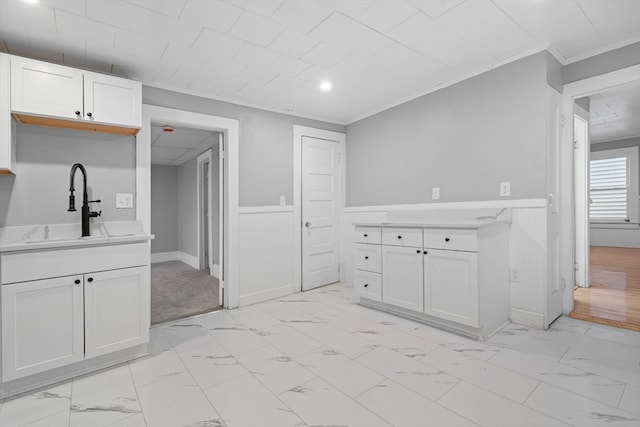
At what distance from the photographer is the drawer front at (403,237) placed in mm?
2768

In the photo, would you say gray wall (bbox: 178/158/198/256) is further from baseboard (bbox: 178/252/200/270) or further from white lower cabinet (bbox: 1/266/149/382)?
white lower cabinet (bbox: 1/266/149/382)

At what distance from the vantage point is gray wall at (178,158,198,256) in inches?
240

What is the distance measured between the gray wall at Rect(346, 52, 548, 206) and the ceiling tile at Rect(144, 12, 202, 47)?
238cm

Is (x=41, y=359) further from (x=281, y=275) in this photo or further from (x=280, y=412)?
(x=281, y=275)

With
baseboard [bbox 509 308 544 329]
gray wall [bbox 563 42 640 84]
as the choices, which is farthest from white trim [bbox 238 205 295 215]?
gray wall [bbox 563 42 640 84]

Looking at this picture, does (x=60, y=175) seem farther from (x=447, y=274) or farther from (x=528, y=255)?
(x=528, y=255)

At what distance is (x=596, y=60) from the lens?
2605mm

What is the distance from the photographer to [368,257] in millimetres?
3225

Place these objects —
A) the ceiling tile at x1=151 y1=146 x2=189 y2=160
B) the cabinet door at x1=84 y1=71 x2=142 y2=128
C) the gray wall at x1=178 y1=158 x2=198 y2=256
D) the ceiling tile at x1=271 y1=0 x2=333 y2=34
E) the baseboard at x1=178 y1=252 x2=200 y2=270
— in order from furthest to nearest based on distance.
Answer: the gray wall at x1=178 y1=158 x2=198 y2=256, the baseboard at x1=178 y1=252 x2=200 y2=270, the ceiling tile at x1=151 y1=146 x2=189 y2=160, the cabinet door at x1=84 y1=71 x2=142 y2=128, the ceiling tile at x1=271 y1=0 x2=333 y2=34

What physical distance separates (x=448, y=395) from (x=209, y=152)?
4.94 meters

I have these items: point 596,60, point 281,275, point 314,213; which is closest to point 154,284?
point 281,275

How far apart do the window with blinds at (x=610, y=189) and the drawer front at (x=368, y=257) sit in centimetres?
636

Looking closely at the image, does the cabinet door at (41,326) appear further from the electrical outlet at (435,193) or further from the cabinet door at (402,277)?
the electrical outlet at (435,193)

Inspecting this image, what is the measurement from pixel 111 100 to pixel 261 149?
1555 millimetres
